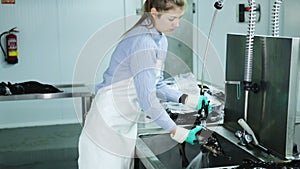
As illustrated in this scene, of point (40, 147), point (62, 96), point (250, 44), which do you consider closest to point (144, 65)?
point (250, 44)

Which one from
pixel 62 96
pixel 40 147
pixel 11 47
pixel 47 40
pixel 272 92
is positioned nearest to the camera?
pixel 272 92

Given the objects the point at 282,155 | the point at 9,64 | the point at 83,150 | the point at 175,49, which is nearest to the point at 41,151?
the point at 9,64

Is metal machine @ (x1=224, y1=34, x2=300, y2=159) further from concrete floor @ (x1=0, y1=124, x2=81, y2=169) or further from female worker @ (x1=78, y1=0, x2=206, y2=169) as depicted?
concrete floor @ (x1=0, y1=124, x2=81, y2=169)

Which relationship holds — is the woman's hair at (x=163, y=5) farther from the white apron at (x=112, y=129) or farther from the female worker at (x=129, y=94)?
the white apron at (x=112, y=129)

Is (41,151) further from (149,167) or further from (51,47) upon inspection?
(149,167)

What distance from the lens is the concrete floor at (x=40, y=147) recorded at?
3195mm

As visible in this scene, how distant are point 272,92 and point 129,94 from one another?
47 centimetres

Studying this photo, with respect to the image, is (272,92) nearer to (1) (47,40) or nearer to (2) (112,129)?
(2) (112,129)

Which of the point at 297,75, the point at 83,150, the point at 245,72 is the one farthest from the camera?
the point at 83,150

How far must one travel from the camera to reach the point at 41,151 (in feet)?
11.6

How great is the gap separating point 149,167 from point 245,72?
438mm

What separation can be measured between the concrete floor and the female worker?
181cm

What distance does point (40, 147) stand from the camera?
3645 mm

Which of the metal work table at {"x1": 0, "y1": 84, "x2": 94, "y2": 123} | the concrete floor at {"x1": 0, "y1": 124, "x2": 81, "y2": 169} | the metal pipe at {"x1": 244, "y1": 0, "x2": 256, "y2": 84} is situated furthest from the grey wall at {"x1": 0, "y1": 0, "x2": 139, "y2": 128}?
the metal pipe at {"x1": 244, "y1": 0, "x2": 256, "y2": 84}
